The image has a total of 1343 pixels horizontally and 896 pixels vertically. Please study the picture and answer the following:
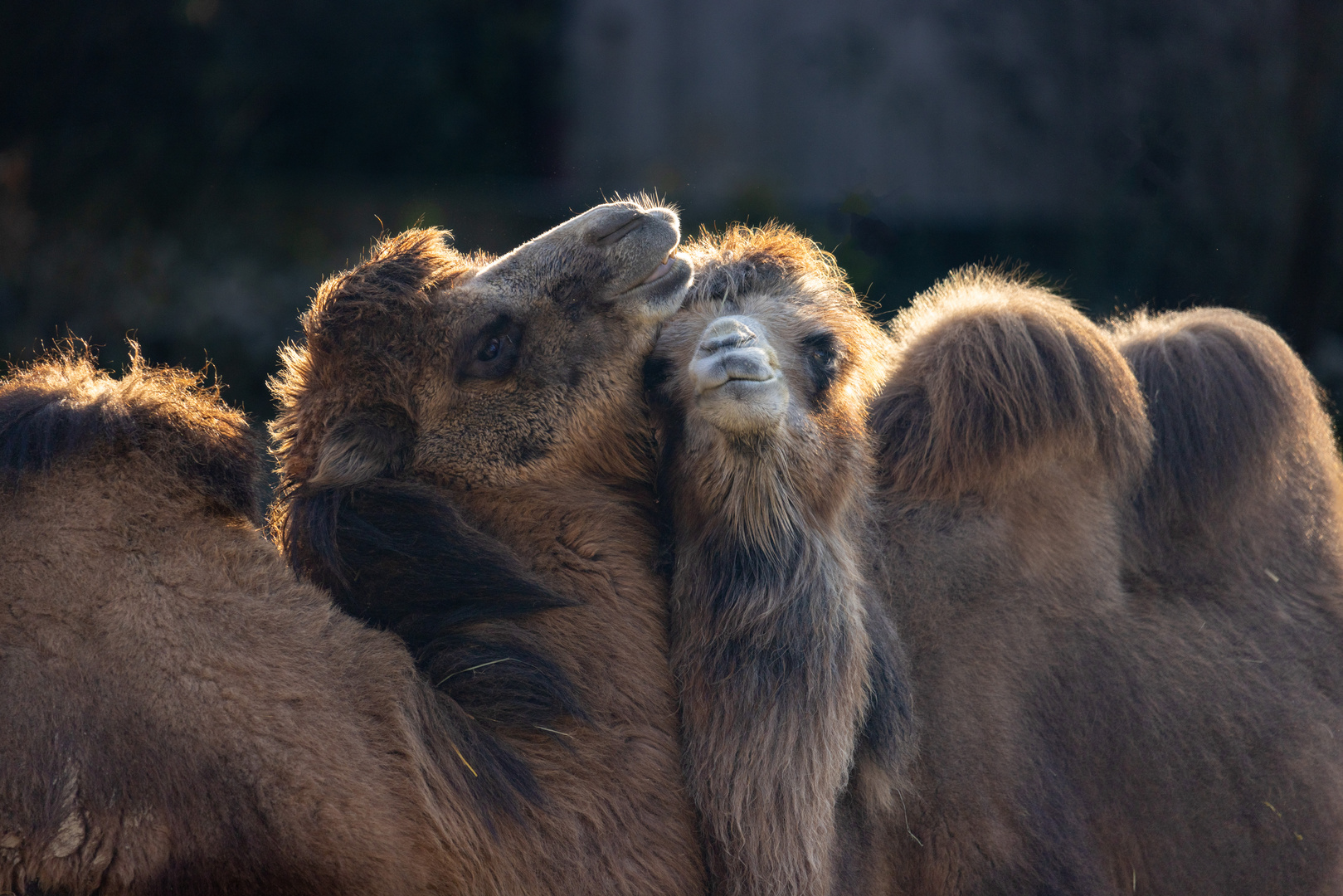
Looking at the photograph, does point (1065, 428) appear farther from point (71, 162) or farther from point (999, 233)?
point (71, 162)

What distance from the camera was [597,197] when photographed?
5809 millimetres

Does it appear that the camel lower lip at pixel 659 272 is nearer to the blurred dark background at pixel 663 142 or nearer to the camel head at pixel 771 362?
the camel head at pixel 771 362

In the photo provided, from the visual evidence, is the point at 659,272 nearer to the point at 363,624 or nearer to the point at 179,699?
the point at 363,624

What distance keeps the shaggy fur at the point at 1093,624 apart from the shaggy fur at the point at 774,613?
0.20m

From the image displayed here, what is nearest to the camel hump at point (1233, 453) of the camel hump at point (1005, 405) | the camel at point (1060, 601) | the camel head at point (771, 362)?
the camel at point (1060, 601)

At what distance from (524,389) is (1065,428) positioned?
103 centimetres

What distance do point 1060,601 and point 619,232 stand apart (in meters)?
1.05

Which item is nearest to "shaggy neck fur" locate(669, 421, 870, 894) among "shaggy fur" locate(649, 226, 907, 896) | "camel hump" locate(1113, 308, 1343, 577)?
"shaggy fur" locate(649, 226, 907, 896)

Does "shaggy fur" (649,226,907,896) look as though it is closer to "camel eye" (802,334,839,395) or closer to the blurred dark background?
"camel eye" (802,334,839,395)

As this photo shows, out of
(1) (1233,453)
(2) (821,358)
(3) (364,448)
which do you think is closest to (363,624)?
(3) (364,448)

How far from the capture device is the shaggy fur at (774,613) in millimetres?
1793

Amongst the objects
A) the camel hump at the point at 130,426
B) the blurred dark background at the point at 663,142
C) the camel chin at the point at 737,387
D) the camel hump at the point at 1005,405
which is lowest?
the camel hump at the point at 130,426

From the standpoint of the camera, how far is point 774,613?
1844mm

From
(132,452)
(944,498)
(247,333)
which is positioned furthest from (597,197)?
(132,452)
